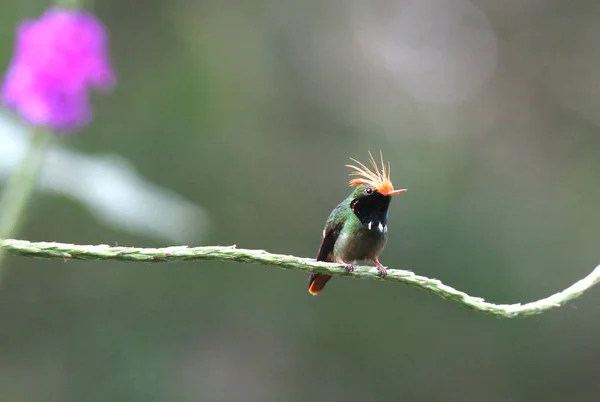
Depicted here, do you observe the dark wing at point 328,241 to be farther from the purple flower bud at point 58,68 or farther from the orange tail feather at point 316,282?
the purple flower bud at point 58,68

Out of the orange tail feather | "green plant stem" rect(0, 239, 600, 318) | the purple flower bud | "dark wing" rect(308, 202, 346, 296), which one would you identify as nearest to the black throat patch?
"dark wing" rect(308, 202, 346, 296)

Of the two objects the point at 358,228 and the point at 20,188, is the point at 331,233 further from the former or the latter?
the point at 20,188

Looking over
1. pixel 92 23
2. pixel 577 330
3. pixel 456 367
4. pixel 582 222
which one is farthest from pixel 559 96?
pixel 92 23

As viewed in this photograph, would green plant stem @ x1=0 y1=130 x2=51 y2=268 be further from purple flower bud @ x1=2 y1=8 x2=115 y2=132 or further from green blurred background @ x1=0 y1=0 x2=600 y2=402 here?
green blurred background @ x1=0 y1=0 x2=600 y2=402

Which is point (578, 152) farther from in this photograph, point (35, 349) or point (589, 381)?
point (35, 349)

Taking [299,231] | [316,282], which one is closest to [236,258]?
[316,282]

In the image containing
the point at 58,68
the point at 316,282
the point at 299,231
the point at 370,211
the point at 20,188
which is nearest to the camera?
the point at 20,188

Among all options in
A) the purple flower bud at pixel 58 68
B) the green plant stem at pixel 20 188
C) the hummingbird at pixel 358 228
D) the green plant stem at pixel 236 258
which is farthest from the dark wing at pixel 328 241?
the green plant stem at pixel 20 188
